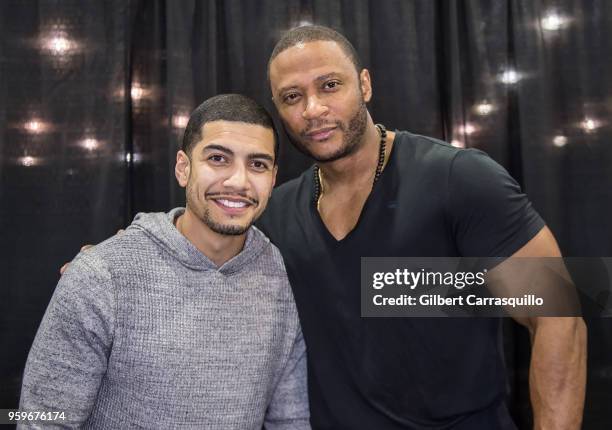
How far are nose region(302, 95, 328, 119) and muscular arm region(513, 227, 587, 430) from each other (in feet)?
1.76

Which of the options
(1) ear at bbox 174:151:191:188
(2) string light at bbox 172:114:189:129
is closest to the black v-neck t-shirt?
(1) ear at bbox 174:151:191:188

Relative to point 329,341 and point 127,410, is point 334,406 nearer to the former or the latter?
point 329,341

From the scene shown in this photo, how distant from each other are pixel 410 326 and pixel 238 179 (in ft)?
1.68

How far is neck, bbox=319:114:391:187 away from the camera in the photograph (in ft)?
4.38

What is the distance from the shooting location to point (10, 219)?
1.93m

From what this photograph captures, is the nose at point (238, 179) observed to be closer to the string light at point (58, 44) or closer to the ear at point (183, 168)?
the ear at point (183, 168)

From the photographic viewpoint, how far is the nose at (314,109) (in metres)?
1.27

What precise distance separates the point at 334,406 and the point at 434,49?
1.39 m

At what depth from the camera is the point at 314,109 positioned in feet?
4.18

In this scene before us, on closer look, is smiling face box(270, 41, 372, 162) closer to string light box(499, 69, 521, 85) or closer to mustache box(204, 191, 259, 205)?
mustache box(204, 191, 259, 205)

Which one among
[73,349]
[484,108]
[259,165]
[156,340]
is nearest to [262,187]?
[259,165]

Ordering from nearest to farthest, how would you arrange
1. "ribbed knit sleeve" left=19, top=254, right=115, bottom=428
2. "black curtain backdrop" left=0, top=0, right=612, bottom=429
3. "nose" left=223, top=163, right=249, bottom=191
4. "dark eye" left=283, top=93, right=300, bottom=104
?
"ribbed knit sleeve" left=19, top=254, right=115, bottom=428
"nose" left=223, top=163, right=249, bottom=191
"dark eye" left=283, top=93, right=300, bottom=104
"black curtain backdrop" left=0, top=0, right=612, bottom=429

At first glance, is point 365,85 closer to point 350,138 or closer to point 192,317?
point 350,138

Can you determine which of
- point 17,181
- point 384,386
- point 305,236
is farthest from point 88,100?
point 384,386
